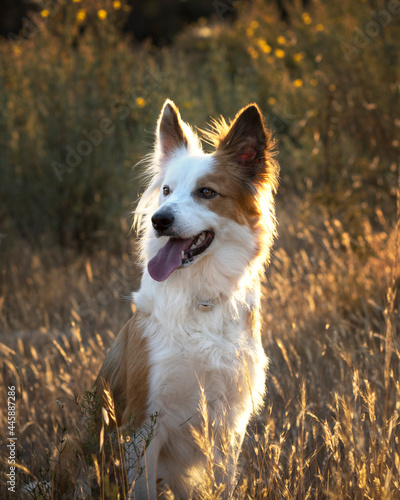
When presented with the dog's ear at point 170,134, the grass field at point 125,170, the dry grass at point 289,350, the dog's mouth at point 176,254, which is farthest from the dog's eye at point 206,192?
the grass field at point 125,170

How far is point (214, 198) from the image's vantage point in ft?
9.73

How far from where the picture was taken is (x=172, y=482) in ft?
9.18

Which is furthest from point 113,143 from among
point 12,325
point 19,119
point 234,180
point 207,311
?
point 207,311

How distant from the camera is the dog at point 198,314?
100 inches

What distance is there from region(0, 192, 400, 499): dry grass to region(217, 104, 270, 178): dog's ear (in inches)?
37.3

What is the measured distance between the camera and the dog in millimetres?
2541

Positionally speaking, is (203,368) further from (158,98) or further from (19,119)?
(19,119)

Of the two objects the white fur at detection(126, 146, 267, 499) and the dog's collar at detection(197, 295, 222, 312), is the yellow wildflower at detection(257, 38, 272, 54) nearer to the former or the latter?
the white fur at detection(126, 146, 267, 499)

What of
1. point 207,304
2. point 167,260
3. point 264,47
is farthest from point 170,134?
point 264,47

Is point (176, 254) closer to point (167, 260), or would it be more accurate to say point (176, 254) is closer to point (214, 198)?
point (167, 260)

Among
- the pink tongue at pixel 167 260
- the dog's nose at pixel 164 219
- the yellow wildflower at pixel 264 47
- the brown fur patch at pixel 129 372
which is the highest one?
the yellow wildflower at pixel 264 47

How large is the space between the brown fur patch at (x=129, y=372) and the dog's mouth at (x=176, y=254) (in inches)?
10.3

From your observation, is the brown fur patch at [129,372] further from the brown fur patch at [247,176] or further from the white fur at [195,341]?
the brown fur patch at [247,176]

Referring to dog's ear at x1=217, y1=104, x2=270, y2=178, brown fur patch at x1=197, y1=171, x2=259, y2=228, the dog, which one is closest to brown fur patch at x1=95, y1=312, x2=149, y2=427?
the dog
